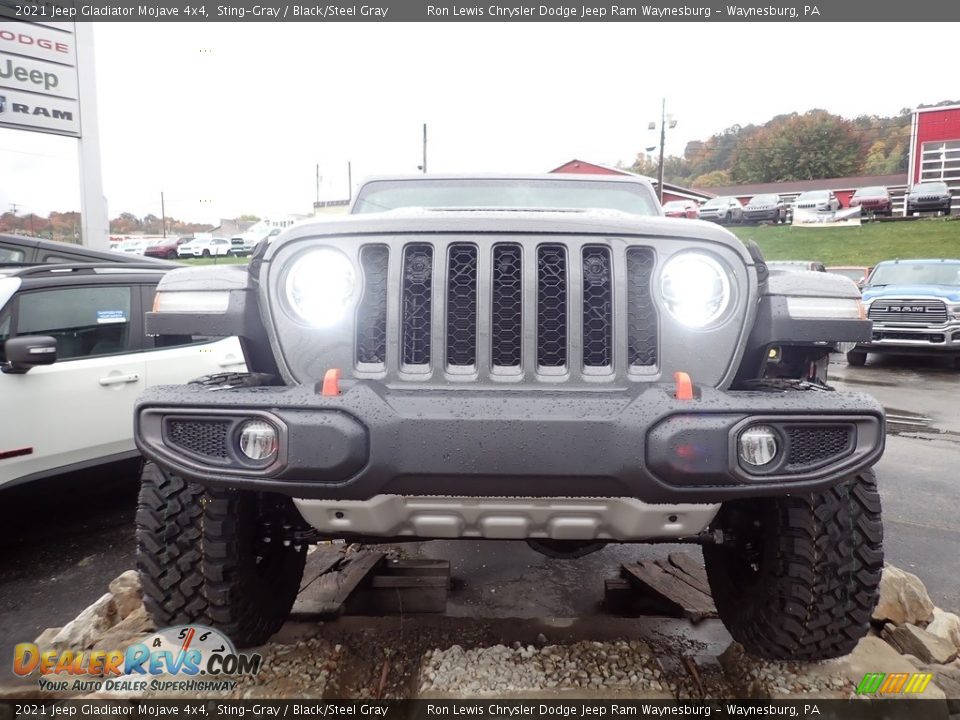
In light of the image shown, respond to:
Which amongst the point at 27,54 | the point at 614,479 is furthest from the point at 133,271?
the point at 27,54

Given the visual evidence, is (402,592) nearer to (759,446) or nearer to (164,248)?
→ (759,446)

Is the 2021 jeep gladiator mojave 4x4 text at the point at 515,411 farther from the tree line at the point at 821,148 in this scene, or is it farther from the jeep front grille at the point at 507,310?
the tree line at the point at 821,148

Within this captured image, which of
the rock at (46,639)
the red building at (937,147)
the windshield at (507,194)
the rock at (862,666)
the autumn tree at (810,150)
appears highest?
the autumn tree at (810,150)

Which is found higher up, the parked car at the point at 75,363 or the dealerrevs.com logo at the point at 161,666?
the parked car at the point at 75,363

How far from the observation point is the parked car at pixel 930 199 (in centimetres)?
3073

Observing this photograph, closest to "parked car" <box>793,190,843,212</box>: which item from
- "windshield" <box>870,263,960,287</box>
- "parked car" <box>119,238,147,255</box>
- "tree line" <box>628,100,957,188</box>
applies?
"tree line" <box>628,100,957,188</box>

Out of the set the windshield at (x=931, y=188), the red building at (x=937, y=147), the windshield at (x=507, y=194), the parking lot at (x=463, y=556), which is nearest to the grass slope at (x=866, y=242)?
the windshield at (x=931, y=188)

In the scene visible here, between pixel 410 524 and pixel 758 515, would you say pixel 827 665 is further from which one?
pixel 410 524

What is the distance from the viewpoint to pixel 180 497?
2.00 metres

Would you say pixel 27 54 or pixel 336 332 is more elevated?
pixel 27 54

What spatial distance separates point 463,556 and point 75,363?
95.6 inches

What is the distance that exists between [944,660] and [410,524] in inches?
76.8

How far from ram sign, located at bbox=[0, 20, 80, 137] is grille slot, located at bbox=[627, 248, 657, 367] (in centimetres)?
955

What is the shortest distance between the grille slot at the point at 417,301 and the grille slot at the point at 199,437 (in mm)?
533
